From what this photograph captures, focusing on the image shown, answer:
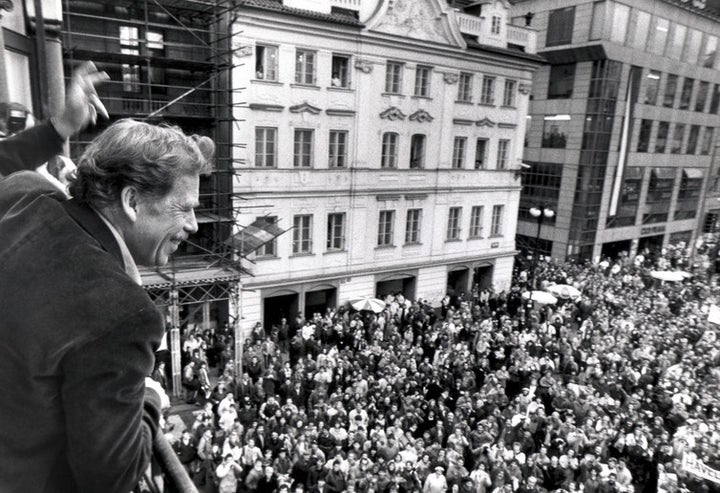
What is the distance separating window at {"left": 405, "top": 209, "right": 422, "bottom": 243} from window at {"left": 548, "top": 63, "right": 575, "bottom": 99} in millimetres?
16747

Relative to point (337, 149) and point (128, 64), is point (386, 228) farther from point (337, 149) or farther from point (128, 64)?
point (128, 64)

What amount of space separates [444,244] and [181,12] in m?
15.4

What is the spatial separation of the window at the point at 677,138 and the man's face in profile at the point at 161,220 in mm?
45206

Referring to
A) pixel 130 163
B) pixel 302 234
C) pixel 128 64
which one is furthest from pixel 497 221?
pixel 130 163

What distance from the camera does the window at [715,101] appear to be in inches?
1646

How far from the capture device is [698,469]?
1082cm

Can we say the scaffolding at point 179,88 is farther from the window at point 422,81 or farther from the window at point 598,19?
the window at point 598,19

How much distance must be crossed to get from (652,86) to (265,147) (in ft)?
97.9

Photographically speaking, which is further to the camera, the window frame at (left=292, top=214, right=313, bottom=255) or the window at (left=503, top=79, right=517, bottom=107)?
the window at (left=503, top=79, right=517, bottom=107)

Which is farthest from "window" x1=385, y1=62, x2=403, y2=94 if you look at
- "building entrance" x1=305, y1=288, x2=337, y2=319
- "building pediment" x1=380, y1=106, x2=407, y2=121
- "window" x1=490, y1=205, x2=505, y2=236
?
"building entrance" x1=305, y1=288, x2=337, y2=319

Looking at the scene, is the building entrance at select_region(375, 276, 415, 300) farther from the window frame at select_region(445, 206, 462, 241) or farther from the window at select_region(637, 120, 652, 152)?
the window at select_region(637, 120, 652, 152)

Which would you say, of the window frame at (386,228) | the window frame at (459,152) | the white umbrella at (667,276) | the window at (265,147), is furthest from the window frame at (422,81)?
the white umbrella at (667,276)

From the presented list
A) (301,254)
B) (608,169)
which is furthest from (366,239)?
(608,169)

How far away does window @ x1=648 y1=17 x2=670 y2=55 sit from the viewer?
116 feet
